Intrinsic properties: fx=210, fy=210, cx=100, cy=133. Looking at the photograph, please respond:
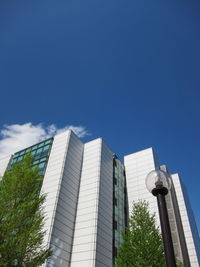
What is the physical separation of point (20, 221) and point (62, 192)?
1334 centimetres

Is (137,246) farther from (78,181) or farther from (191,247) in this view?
(191,247)

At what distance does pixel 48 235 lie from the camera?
19.5m

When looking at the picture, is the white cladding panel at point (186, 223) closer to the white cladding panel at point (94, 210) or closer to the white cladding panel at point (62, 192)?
the white cladding panel at point (94, 210)

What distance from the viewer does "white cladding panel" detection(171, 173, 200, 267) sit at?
28.5m

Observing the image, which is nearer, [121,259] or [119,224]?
[121,259]

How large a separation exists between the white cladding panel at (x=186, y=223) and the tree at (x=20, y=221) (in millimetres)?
25608

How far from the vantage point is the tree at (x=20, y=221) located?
9.73 metres

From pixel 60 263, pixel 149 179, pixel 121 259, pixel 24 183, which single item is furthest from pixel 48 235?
pixel 149 179

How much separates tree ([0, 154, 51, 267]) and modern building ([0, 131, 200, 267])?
7656 millimetres

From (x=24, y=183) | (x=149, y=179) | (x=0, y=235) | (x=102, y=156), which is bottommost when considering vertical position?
(x=149, y=179)

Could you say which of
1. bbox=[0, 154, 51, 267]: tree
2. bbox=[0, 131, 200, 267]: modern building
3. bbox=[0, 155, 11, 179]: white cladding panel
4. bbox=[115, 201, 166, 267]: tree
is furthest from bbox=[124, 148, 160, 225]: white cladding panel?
bbox=[0, 154, 51, 267]: tree

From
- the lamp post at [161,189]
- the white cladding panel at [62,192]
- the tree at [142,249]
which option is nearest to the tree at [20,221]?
the tree at [142,249]

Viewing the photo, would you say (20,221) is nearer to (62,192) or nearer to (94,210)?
(62,192)

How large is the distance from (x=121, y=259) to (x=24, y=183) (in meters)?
8.05
